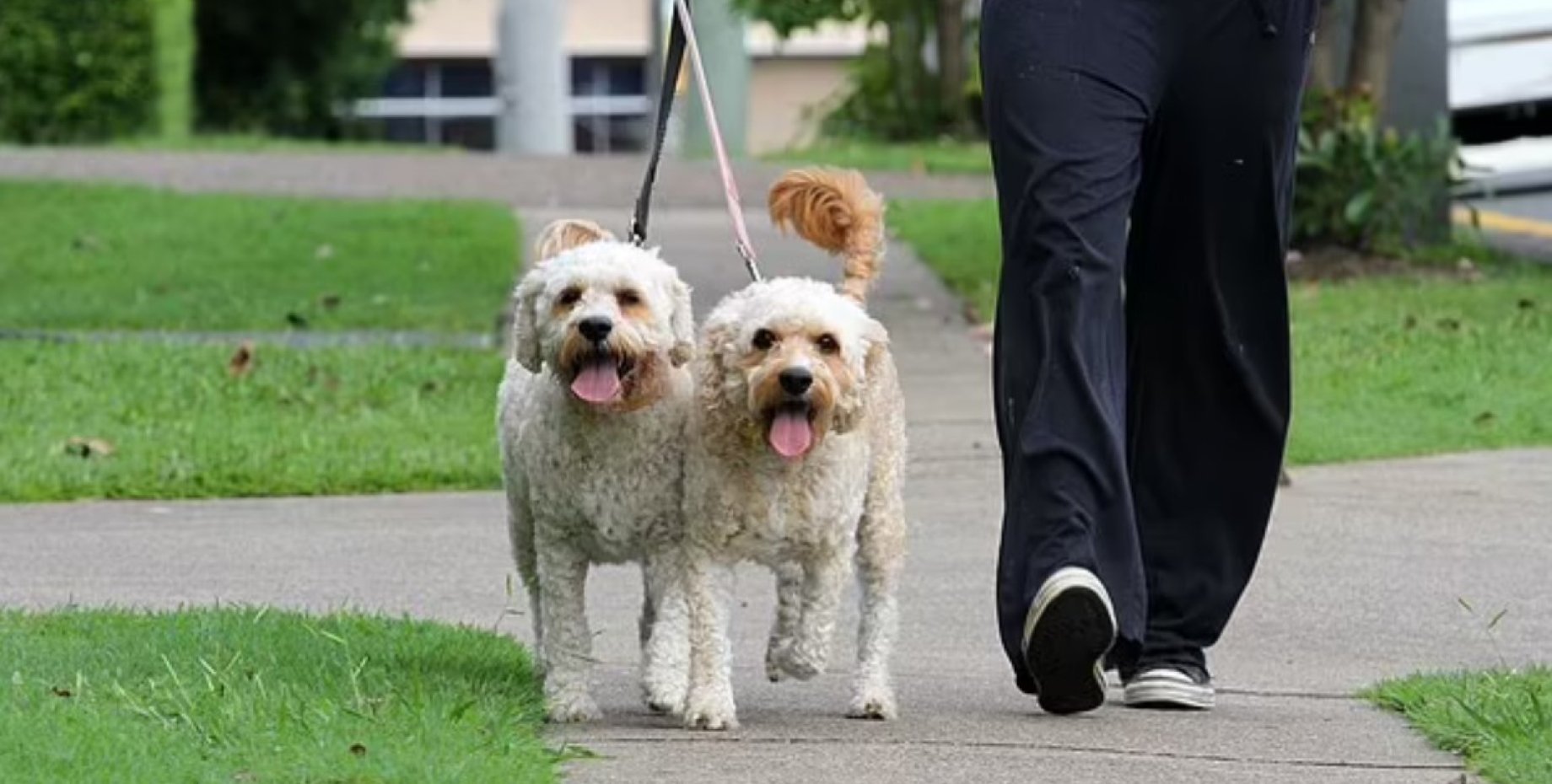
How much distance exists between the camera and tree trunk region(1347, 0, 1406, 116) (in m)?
15.4

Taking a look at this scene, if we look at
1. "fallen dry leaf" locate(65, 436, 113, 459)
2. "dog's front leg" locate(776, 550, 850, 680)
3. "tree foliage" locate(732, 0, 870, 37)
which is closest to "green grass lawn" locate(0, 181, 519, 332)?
"tree foliage" locate(732, 0, 870, 37)

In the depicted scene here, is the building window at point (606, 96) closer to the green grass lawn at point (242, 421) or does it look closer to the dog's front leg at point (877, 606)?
the green grass lawn at point (242, 421)

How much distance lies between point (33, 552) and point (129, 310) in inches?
221

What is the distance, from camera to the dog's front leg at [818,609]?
645cm

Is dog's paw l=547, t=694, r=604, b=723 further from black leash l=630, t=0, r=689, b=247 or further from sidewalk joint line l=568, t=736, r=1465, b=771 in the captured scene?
black leash l=630, t=0, r=689, b=247

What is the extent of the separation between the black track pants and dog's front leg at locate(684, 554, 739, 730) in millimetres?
542

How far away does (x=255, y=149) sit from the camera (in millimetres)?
22594

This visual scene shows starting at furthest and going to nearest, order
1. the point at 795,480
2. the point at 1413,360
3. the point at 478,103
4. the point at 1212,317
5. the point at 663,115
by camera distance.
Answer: the point at 478,103 → the point at 1413,360 → the point at 663,115 → the point at 1212,317 → the point at 795,480

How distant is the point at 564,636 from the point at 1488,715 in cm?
170

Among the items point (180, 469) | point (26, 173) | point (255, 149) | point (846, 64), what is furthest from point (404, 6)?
point (180, 469)

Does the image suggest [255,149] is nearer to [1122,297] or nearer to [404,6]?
[404,6]

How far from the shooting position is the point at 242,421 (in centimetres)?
1134

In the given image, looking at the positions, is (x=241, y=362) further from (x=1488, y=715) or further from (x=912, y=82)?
(x=912, y=82)

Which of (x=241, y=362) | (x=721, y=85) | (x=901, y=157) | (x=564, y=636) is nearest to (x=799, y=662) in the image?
(x=564, y=636)
